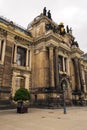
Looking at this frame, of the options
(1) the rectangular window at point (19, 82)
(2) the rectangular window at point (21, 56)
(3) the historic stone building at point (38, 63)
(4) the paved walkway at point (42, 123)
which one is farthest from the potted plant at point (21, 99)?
(2) the rectangular window at point (21, 56)

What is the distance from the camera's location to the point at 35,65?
24.5m

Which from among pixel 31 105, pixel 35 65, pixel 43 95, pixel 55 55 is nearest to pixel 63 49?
pixel 55 55

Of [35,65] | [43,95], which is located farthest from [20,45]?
[43,95]

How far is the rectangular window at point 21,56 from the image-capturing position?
75.0 ft

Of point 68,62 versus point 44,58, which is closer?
point 44,58

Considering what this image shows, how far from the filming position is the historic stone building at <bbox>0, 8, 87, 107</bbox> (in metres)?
20.0

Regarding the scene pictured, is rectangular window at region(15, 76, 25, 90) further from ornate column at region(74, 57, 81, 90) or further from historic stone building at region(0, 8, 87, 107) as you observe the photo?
ornate column at region(74, 57, 81, 90)

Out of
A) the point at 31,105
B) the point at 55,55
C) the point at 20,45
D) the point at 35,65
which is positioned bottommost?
the point at 31,105

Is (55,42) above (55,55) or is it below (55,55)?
above

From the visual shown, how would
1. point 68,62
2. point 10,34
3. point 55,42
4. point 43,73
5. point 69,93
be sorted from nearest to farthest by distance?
point 10,34, point 43,73, point 55,42, point 69,93, point 68,62

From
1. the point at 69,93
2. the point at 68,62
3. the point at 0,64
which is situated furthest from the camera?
the point at 68,62

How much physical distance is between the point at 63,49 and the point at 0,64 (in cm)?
1449

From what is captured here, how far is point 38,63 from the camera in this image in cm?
2414

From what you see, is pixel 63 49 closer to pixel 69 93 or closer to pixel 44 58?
pixel 44 58
